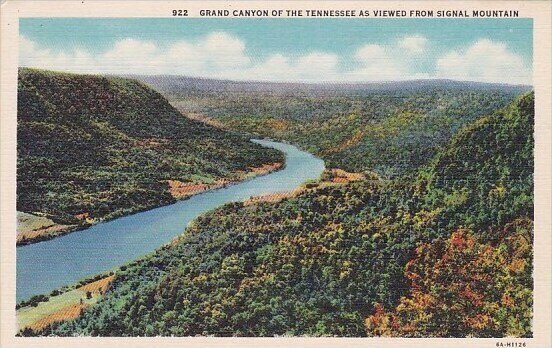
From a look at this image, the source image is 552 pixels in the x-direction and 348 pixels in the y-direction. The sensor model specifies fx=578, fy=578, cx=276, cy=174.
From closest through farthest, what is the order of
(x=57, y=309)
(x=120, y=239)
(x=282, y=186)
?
(x=57, y=309), (x=120, y=239), (x=282, y=186)

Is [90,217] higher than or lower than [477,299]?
higher

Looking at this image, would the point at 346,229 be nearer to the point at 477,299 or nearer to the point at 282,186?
the point at 282,186

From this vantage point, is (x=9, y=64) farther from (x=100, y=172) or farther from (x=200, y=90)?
(x=200, y=90)

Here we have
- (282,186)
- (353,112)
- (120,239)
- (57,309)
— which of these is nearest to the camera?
(57,309)

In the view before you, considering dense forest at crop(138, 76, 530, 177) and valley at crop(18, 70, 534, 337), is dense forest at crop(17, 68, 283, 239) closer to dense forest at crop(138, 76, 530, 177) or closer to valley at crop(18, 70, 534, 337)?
valley at crop(18, 70, 534, 337)

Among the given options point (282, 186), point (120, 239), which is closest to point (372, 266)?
point (282, 186)

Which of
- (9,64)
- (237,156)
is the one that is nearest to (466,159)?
(237,156)

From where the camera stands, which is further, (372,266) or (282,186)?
(282,186)
